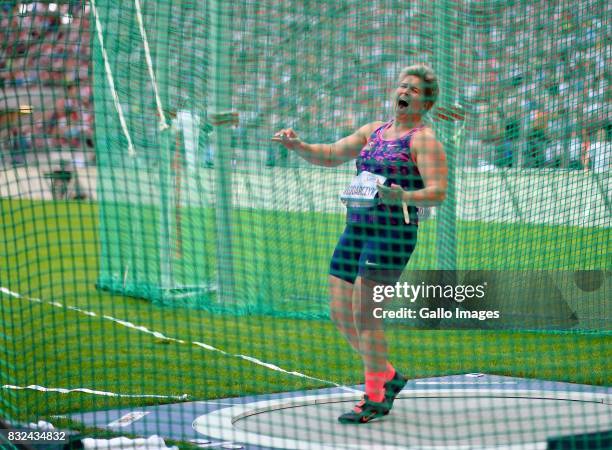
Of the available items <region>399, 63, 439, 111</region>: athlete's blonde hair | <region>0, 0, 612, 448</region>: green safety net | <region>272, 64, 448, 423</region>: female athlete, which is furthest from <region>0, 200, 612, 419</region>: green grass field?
<region>399, 63, 439, 111</region>: athlete's blonde hair

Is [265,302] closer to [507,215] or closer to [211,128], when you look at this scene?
[211,128]

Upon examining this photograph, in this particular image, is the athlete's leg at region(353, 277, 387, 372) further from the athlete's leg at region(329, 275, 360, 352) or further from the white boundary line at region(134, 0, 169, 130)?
the white boundary line at region(134, 0, 169, 130)

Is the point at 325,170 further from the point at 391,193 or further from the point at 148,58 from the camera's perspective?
the point at 391,193

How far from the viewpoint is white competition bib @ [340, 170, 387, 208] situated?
196 inches

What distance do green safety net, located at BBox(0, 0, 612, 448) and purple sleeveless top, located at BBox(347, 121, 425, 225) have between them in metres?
1.60

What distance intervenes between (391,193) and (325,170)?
11.6 ft

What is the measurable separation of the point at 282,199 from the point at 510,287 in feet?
A: 6.45

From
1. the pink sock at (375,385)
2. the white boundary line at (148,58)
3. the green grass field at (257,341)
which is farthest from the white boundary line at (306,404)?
Result: the white boundary line at (148,58)

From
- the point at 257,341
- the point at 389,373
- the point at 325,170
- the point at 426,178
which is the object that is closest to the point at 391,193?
the point at 426,178

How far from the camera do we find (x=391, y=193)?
4758 millimetres

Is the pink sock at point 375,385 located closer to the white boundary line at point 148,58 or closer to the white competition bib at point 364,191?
the white competition bib at point 364,191

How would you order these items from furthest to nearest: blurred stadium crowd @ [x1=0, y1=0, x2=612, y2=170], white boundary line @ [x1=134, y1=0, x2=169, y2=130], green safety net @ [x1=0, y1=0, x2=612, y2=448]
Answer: white boundary line @ [x1=134, y1=0, x2=169, y2=130], blurred stadium crowd @ [x1=0, y1=0, x2=612, y2=170], green safety net @ [x1=0, y1=0, x2=612, y2=448]

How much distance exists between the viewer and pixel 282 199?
806cm

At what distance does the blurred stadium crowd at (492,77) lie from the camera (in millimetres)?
7223
